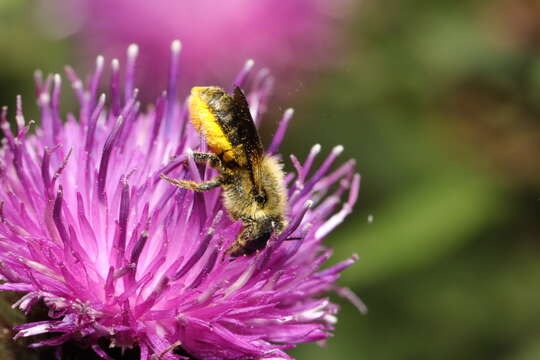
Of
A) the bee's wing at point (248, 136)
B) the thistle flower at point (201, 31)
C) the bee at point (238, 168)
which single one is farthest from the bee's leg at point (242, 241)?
the thistle flower at point (201, 31)

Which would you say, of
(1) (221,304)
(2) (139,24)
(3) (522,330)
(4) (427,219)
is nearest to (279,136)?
(1) (221,304)

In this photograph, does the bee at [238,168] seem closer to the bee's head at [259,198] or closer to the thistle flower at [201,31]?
the bee's head at [259,198]

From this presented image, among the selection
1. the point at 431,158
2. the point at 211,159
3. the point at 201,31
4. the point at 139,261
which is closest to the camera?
the point at 139,261

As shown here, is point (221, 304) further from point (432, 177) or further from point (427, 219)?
point (432, 177)

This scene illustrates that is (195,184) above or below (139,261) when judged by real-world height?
above

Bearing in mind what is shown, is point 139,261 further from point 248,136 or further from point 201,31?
point 201,31

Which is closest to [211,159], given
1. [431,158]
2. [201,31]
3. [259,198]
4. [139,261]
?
[259,198]
